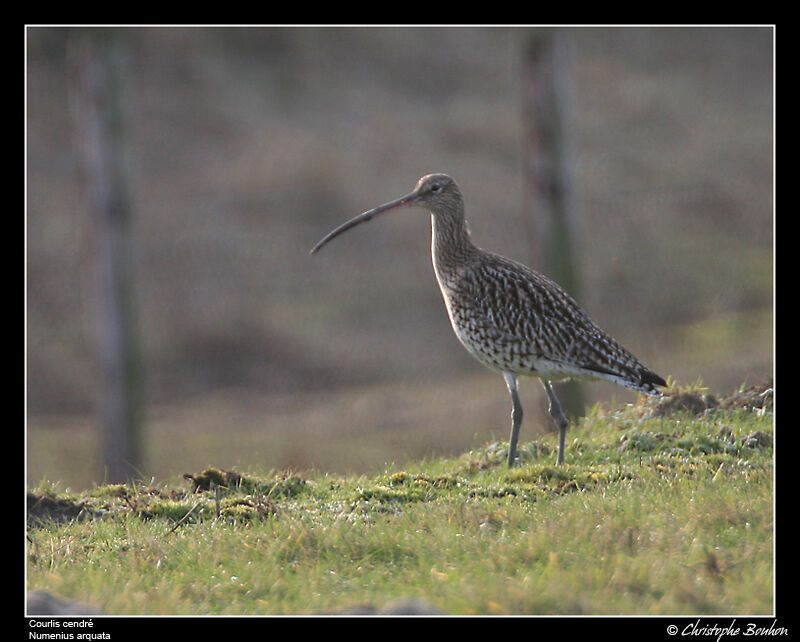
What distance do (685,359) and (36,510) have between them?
15518mm

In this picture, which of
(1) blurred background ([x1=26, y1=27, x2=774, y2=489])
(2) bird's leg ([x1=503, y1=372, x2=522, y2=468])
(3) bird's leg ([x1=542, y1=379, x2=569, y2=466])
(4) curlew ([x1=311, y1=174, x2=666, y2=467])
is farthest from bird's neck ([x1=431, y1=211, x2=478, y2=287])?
(1) blurred background ([x1=26, y1=27, x2=774, y2=489])

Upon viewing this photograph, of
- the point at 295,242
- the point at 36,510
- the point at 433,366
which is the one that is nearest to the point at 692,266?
the point at 433,366

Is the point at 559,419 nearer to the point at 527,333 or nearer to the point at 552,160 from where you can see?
the point at 527,333

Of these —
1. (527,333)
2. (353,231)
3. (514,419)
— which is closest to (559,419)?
(514,419)

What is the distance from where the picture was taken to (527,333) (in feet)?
30.0

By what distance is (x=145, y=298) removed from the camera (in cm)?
2725

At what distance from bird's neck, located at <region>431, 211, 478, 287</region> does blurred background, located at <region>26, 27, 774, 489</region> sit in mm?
2021

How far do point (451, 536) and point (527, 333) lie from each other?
2908mm

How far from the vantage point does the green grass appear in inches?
228

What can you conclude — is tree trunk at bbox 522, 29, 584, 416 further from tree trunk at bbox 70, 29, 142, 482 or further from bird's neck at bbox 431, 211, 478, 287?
tree trunk at bbox 70, 29, 142, 482

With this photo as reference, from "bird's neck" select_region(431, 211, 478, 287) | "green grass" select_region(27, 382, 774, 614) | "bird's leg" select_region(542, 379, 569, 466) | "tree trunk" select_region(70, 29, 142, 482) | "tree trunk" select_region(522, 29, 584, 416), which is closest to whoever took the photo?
"green grass" select_region(27, 382, 774, 614)

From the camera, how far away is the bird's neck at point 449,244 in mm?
10008

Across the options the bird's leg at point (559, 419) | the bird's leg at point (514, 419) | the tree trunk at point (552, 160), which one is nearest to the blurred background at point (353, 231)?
the tree trunk at point (552, 160)
